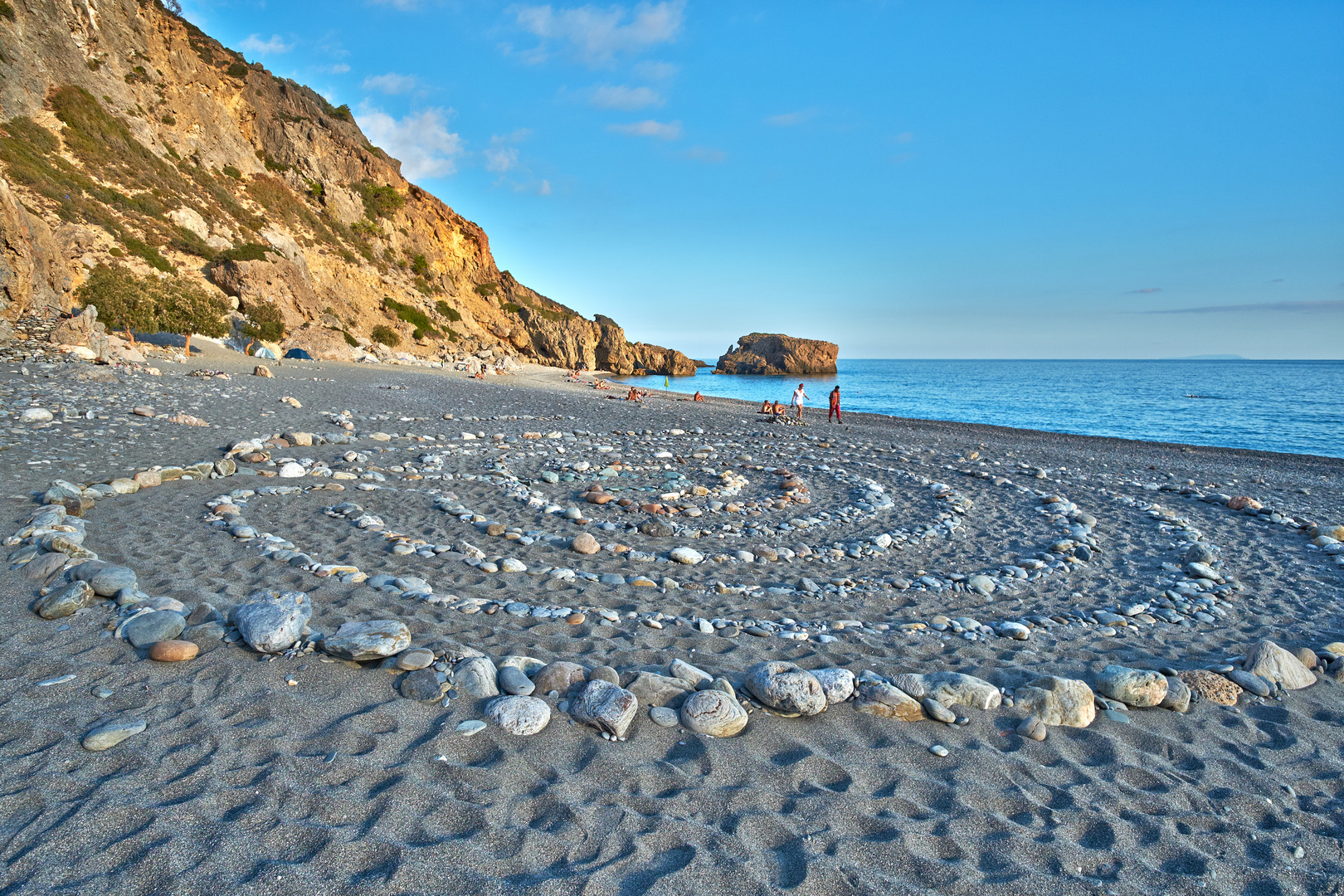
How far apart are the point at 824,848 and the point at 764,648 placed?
199cm

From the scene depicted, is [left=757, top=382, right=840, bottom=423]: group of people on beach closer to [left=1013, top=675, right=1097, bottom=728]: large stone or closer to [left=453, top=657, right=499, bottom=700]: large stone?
[left=1013, top=675, right=1097, bottom=728]: large stone

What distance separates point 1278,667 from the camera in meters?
4.31

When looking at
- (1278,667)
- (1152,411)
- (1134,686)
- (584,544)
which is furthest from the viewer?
(1152,411)

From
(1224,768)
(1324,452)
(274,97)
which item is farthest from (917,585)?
(274,97)

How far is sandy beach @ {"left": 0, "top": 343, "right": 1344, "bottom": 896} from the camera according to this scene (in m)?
2.37

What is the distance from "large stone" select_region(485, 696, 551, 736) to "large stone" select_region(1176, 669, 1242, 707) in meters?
4.21

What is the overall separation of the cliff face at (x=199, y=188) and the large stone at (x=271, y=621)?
65.9ft

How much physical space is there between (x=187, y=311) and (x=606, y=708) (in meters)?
33.1

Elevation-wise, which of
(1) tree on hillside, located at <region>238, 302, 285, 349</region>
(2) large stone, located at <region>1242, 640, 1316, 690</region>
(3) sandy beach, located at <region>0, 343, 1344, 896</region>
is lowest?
(3) sandy beach, located at <region>0, 343, 1344, 896</region>

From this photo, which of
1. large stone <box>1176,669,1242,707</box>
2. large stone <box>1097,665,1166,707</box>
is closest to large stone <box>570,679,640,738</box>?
large stone <box>1097,665,1166,707</box>

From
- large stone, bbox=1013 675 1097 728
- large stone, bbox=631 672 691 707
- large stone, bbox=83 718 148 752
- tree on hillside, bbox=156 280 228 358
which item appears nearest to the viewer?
large stone, bbox=83 718 148 752

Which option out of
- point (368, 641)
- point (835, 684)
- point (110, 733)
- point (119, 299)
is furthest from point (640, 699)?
point (119, 299)

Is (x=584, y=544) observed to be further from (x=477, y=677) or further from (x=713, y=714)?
(x=713, y=714)

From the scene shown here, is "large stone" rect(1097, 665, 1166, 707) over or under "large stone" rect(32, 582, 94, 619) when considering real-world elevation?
under
